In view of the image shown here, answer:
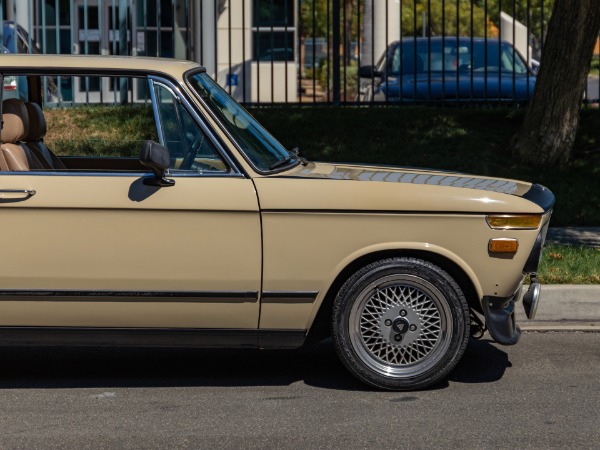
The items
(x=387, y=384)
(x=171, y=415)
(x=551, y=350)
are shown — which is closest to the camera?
(x=171, y=415)

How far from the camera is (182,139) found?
246 inches

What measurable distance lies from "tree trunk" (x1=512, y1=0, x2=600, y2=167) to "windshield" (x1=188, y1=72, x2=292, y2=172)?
265 inches

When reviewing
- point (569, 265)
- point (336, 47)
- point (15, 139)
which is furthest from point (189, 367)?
point (336, 47)

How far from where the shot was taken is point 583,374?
6.70m

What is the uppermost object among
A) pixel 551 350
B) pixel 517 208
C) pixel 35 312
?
pixel 517 208

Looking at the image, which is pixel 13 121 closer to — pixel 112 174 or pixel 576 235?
pixel 112 174

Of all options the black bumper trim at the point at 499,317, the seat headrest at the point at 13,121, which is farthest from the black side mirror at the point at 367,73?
the black bumper trim at the point at 499,317

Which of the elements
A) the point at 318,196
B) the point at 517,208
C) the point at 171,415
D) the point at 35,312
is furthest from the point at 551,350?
the point at 35,312

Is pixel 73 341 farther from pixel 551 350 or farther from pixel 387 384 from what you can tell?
pixel 551 350

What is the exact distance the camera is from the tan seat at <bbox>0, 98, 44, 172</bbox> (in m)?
6.34

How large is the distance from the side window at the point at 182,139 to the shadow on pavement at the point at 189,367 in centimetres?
121

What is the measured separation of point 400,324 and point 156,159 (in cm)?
153

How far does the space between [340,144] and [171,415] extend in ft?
26.3

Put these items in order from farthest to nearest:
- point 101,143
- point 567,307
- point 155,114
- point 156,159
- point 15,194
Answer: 1. point 567,307
2. point 101,143
3. point 155,114
4. point 15,194
5. point 156,159
